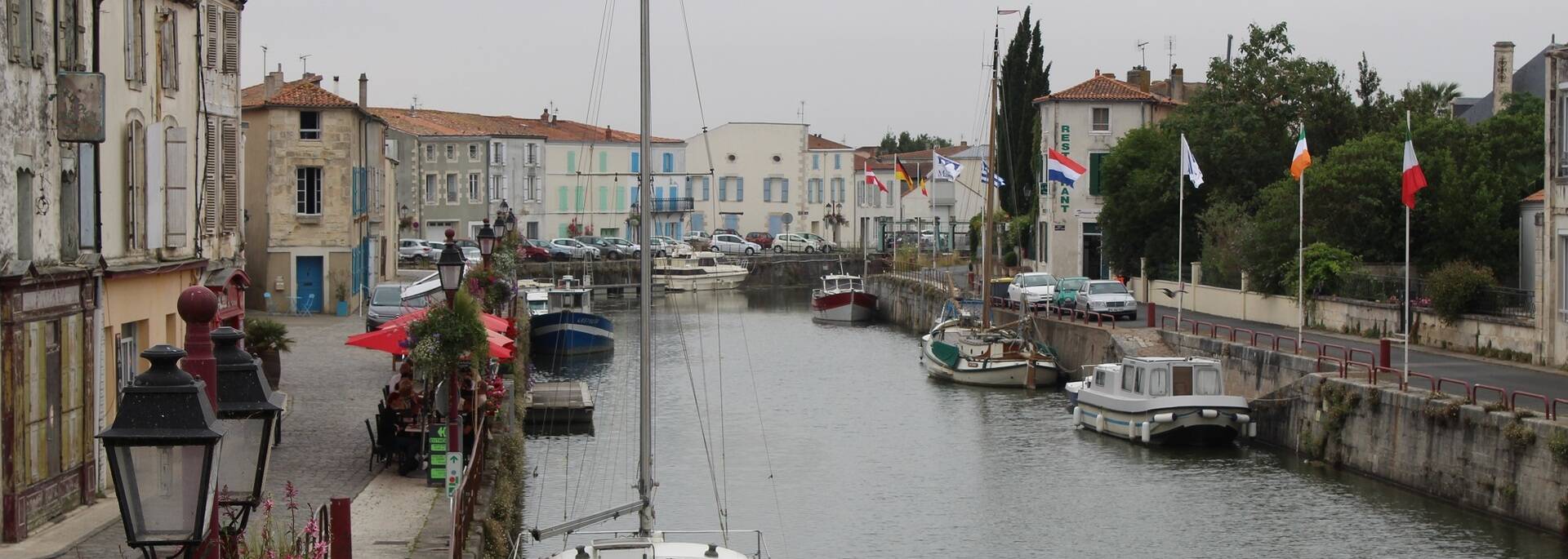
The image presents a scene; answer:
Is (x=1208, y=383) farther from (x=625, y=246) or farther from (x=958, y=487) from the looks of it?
(x=625, y=246)

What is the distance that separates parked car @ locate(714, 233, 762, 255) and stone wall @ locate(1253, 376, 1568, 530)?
67.0m

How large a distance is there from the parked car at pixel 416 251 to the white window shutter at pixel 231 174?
51.9 meters

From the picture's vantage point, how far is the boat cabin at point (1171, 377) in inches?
1256

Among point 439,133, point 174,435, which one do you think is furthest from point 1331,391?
point 439,133

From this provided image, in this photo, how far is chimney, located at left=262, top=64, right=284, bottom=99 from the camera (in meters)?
49.5

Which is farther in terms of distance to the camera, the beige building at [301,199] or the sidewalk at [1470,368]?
the beige building at [301,199]

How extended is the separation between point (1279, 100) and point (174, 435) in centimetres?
4914

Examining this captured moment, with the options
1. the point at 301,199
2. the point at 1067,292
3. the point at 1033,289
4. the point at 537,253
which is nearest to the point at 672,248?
the point at 537,253

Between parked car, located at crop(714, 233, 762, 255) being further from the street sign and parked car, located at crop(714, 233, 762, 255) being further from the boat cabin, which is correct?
the street sign

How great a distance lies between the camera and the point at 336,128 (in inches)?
1882

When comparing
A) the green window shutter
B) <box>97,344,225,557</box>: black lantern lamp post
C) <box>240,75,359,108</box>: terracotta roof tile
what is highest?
<box>240,75,359,108</box>: terracotta roof tile

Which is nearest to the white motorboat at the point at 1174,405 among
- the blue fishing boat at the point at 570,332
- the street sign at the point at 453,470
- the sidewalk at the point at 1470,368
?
the sidewalk at the point at 1470,368

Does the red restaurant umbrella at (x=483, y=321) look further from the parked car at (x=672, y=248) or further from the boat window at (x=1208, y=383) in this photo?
the parked car at (x=672, y=248)

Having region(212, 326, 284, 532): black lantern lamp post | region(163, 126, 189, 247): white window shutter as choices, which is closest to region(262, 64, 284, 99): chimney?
region(163, 126, 189, 247): white window shutter
